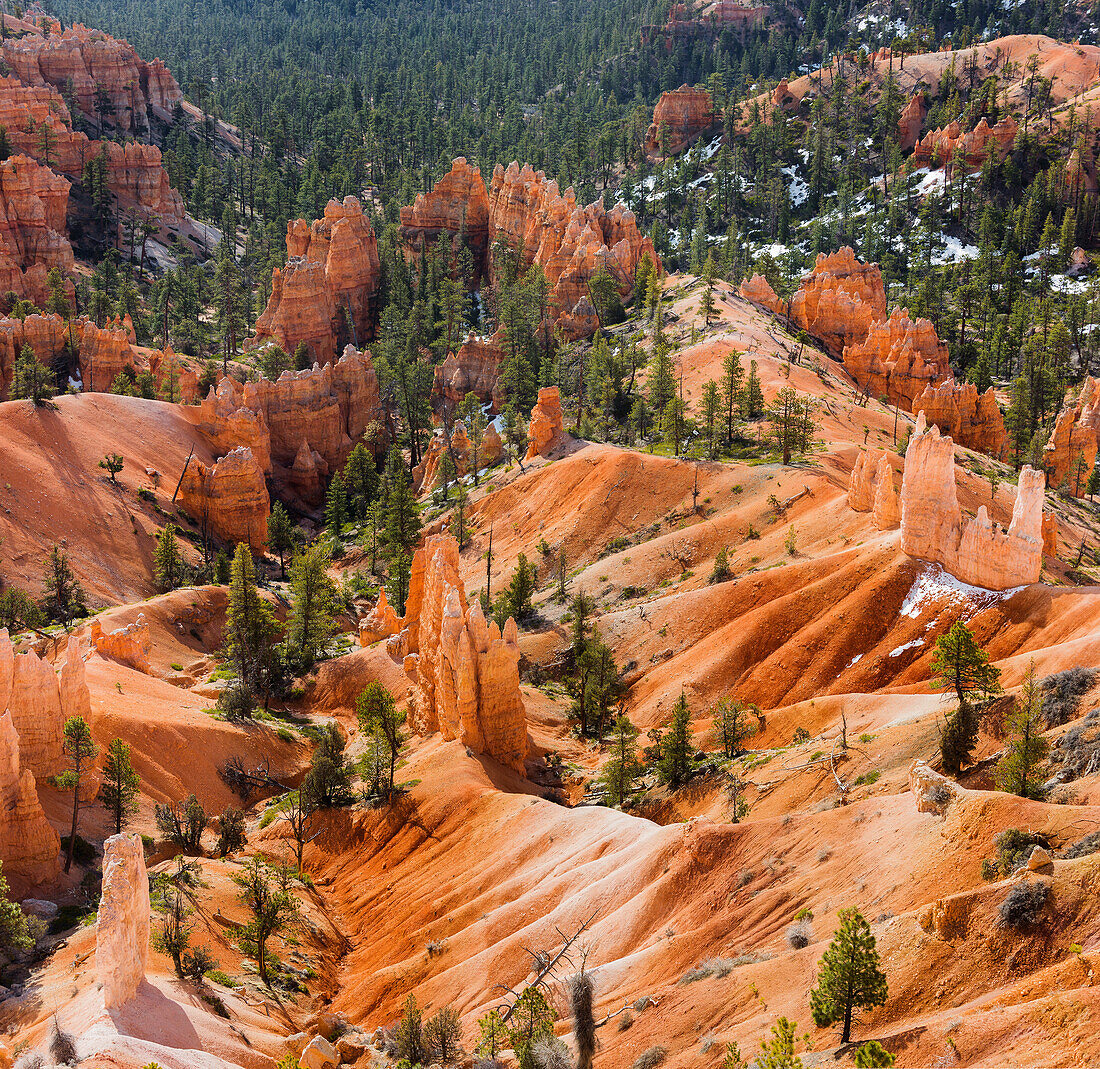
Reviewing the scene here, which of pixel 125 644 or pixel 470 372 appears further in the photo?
pixel 470 372

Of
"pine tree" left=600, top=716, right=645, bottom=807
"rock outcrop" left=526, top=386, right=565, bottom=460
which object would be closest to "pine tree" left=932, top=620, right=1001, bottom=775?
"pine tree" left=600, top=716, right=645, bottom=807

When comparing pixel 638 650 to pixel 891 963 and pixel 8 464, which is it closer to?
pixel 891 963

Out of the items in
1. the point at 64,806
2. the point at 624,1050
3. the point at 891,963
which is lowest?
the point at 64,806

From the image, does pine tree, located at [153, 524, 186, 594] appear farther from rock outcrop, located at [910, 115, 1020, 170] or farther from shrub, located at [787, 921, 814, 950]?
rock outcrop, located at [910, 115, 1020, 170]

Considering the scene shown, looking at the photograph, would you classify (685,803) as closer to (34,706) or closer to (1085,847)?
(1085,847)

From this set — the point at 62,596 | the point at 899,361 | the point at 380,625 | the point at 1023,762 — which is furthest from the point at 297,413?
the point at 1023,762

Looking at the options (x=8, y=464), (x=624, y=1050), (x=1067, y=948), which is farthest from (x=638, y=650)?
(x=8, y=464)
